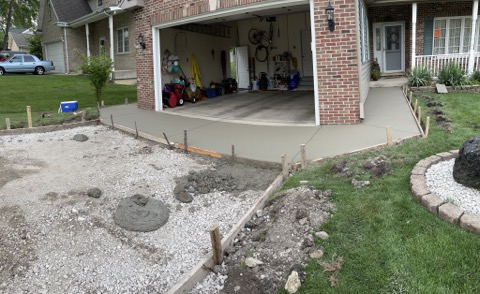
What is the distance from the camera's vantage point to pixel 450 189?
4.00 m

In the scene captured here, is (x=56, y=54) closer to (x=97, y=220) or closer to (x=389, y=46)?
(x=389, y=46)

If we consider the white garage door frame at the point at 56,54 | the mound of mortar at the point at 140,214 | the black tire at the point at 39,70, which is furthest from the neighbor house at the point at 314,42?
the white garage door frame at the point at 56,54

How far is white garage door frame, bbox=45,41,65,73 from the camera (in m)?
27.3

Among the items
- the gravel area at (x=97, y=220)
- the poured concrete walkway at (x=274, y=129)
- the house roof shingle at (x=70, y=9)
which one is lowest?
the gravel area at (x=97, y=220)

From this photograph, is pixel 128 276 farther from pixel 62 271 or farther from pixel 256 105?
pixel 256 105

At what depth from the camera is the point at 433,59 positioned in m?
14.0

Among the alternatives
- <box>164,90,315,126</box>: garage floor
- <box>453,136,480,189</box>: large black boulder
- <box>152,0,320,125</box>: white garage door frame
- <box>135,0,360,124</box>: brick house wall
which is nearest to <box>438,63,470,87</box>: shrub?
<box>164,90,315,126</box>: garage floor

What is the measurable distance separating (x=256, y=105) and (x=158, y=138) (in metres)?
5.23

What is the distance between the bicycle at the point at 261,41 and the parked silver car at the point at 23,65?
15.0 meters

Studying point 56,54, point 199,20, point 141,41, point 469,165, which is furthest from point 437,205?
point 56,54

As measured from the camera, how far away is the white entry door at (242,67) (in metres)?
18.9

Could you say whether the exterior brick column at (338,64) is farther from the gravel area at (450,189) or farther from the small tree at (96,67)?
the small tree at (96,67)

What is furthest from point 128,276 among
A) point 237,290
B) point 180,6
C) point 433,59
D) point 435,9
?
point 435,9

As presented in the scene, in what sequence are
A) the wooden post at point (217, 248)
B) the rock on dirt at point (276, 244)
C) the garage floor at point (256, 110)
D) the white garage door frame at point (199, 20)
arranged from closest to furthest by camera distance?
1. the rock on dirt at point (276, 244)
2. the wooden post at point (217, 248)
3. the white garage door frame at point (199, 20)
4. the garage floor at point (256, 110)
